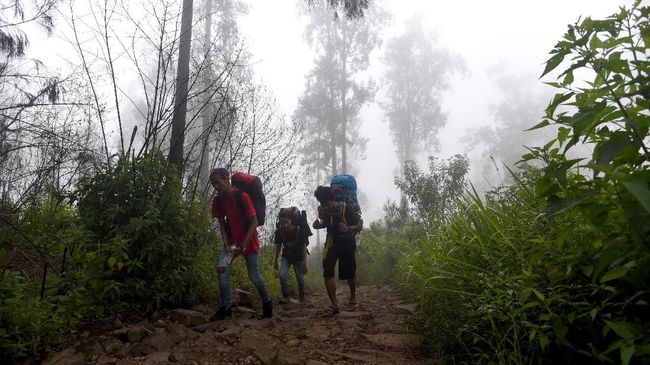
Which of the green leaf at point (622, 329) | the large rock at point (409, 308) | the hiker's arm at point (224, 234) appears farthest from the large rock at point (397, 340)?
the green leaf at point (622, 329)

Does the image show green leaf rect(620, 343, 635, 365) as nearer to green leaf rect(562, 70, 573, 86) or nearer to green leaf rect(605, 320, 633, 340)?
green leaf rect(605, 320, 633, 340)

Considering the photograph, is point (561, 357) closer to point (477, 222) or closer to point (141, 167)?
point (477, 222)

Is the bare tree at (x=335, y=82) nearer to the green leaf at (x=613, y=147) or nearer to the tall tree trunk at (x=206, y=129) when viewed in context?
the tall tree trunk at (x=206, y=129)

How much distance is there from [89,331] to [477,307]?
309 cm

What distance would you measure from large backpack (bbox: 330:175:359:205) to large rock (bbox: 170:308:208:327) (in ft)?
7.74

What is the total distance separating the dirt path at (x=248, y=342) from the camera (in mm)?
3062

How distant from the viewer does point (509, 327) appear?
225 centimetres

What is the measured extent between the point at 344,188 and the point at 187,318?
2620 mm

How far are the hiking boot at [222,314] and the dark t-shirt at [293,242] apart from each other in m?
2.13

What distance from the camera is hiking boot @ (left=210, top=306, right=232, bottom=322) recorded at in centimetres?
421

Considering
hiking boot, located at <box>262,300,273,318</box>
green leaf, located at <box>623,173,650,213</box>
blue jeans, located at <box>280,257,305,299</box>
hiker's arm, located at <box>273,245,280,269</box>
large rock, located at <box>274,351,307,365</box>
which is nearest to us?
green leaf, located at <box>623,173,650,213</box>

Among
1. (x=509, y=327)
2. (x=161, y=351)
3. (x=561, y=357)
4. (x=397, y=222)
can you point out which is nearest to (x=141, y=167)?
(x=161, y=351)

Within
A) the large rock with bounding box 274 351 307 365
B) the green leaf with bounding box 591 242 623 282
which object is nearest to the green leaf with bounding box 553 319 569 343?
the green leaf with bounding box 591 242 623 282

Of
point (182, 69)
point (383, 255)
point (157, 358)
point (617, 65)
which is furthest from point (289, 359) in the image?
point (383, 255)
